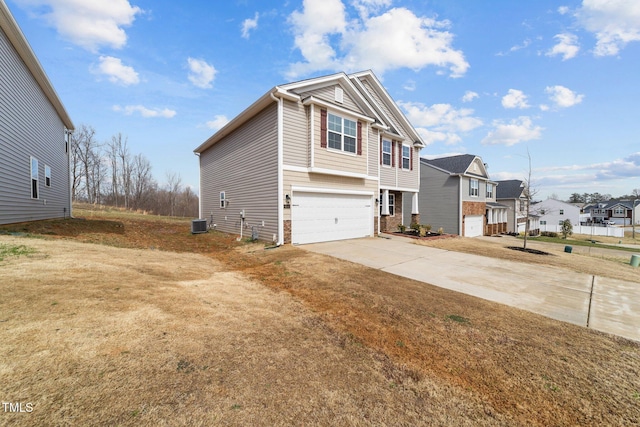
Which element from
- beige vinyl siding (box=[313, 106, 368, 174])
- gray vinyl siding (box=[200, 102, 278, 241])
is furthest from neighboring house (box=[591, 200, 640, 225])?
gray vinyl siding (box=[200, 102, 278, 241])

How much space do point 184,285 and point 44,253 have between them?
11.6 feet

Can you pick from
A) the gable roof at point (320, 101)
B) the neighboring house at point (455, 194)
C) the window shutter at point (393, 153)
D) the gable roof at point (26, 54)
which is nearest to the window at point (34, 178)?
the gable roof at point (26, 54)

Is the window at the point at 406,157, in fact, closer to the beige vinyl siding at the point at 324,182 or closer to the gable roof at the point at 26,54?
the beige vinyl siding at the point at 324,182

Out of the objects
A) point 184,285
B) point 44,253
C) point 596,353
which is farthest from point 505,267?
point 44,253

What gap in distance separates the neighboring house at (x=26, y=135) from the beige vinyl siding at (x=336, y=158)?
10521 mm

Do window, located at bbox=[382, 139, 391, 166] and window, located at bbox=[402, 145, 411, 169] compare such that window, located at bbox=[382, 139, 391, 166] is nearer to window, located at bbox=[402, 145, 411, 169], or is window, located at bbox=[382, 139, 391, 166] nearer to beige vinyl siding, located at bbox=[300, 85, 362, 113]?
window, located at bbox=[402, 145, 411, 169]

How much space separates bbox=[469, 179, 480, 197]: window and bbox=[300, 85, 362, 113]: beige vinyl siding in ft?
49.4

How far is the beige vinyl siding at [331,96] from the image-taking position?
1146 cm

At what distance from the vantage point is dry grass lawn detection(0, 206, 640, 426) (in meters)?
2.18

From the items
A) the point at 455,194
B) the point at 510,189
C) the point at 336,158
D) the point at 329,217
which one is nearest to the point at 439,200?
the point at 455,194

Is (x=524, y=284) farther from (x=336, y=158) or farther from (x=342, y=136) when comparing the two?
(x=342, y=136)

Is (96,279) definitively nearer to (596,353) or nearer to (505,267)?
(596,353)

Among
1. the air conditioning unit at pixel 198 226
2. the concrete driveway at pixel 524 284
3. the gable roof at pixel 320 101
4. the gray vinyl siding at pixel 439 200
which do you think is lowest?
the concrete driveway at pixel 524 284

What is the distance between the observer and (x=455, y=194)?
21.7 m
